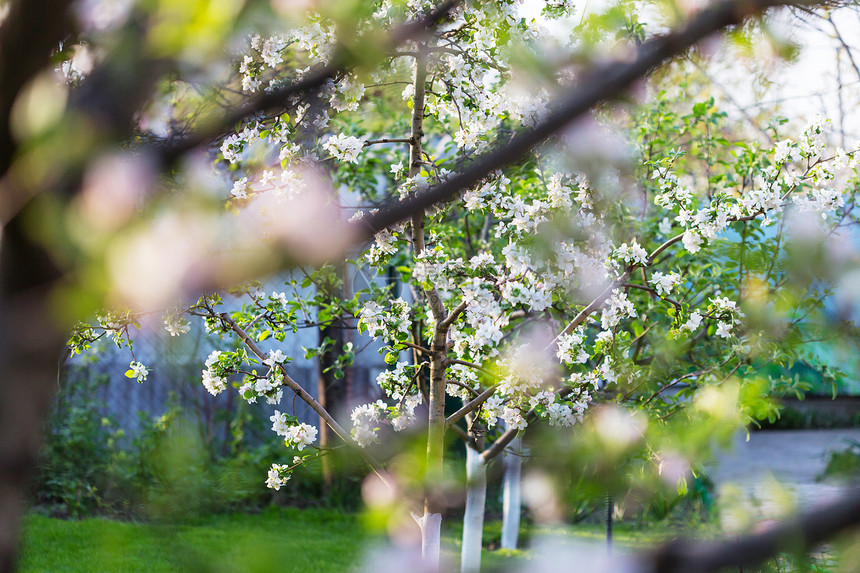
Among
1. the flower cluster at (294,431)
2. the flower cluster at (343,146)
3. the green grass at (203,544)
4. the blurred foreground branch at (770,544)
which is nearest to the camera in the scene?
the blurred foreground branch at (770,544)

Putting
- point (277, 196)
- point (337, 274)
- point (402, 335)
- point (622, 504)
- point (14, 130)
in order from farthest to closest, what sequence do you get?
point (337, 274), point (402, 335), point (277, 196), point (14, 130), point (622, 504)

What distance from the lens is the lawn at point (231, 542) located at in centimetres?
53

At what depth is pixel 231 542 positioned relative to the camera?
1.01 metres

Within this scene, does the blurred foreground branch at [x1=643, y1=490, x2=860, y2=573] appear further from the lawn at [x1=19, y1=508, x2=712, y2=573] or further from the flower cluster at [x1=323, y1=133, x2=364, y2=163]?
the flower cluster at [x1=323, y1=133, x2=364, y2=163]

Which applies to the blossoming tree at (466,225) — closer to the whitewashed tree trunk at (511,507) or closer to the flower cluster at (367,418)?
the flower cluster at (367,418)

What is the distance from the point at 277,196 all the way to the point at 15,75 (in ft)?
5.03

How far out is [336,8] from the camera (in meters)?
0.64

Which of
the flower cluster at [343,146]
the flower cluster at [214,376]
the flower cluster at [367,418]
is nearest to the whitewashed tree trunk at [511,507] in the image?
the flower cluster at [367,418]

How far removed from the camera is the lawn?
1.75 feet

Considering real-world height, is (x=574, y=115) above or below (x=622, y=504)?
above

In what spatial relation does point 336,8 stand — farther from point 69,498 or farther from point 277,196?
point 69,498

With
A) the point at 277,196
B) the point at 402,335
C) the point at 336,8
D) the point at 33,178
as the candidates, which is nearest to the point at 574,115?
the point at 336,8

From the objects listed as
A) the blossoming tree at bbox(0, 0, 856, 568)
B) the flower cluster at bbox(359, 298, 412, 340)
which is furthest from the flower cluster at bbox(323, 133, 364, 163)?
the flower cluster at bbox(359, 298, 412, 340)

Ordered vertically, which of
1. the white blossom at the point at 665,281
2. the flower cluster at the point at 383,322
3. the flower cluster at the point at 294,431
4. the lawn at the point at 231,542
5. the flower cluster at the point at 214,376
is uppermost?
the white blossom at the point at 665,281
